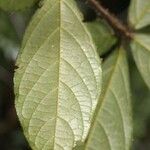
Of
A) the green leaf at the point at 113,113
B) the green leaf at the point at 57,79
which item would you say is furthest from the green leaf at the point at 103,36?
the green leaf at the point at 57,79

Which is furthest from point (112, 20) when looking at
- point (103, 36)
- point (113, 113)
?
point (113, 113)

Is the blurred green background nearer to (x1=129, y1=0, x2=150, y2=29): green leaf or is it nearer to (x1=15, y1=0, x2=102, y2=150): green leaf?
(x1=129, y1=0, x2=150, y2=29): green leaf

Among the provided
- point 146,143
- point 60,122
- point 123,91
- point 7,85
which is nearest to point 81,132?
point 60,122

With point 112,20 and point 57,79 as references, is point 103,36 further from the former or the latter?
point 57,79

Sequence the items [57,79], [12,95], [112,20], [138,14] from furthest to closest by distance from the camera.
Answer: [12,95], [138,14], [112,20], [57,79]

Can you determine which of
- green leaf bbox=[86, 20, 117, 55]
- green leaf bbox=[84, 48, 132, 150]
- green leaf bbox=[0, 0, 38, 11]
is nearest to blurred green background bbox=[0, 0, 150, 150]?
green leaf bbox=[86, 20, 117, 55]

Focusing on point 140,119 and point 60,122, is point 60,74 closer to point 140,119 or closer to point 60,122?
point 60,122

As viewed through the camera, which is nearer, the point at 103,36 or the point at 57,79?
the point at 57,79
